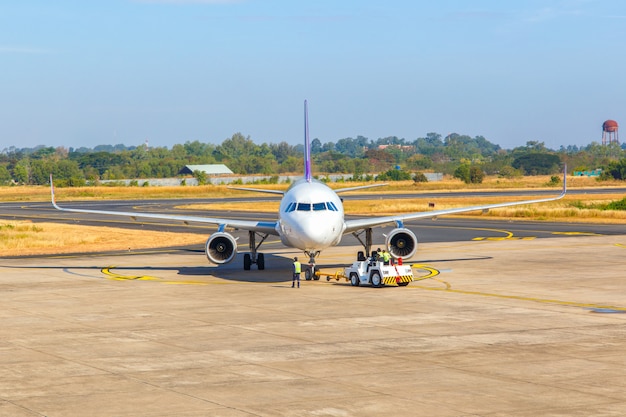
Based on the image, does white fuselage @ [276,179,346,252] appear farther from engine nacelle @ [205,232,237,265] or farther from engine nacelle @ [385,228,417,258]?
engine nacelle @ [385,228,417,258]

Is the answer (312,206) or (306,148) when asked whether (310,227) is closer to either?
(312,206)

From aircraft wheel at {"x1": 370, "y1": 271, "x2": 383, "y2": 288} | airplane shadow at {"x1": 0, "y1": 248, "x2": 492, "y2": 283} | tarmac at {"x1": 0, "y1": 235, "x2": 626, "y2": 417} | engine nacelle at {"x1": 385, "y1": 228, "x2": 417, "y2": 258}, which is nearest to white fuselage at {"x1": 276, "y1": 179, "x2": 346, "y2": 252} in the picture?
tarmac at {"x1": 0, "y1": 235, "x2": 626, "y2": 417}

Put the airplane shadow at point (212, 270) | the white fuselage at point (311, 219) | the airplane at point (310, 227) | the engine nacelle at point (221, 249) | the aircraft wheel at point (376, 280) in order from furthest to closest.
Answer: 1. the airplane shadow at point (212, 270)
2. the engine nacelle at point (221, 249)
3. the aircraft wheel at point (376, 280)
4. the airplane at point (310, 227)
5. the white fuselage at point (311, 219)

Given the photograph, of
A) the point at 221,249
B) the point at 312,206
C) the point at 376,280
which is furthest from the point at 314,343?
the point at 221,249

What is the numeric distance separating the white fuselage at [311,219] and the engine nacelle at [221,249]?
11.5 ft

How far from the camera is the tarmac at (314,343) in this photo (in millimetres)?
19000

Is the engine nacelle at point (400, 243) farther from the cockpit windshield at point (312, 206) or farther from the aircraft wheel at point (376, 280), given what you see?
the cockpit windshield at point (312, 206)

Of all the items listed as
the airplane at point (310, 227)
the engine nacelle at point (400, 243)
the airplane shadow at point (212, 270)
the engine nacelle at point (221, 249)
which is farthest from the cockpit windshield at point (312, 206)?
the engine nacelle at point (400, 243)

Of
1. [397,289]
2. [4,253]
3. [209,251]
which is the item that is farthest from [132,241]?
[397,289]

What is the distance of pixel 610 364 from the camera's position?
73.2 ft

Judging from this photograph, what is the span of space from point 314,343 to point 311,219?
13485 millimetres

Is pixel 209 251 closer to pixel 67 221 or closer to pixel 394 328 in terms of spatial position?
pixel 394 328

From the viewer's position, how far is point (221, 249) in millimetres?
43750

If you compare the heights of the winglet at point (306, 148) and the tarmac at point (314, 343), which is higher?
the winglet at point (306, 148)
